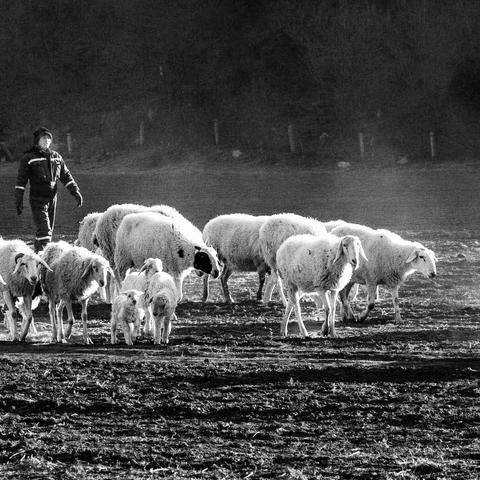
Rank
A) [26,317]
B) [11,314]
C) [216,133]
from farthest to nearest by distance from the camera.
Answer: [216,133] → [11,314] → [26,317]

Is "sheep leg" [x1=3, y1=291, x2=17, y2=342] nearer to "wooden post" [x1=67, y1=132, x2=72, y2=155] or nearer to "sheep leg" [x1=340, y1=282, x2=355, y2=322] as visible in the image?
"sheep leg" [x1=340, y1=282, x2=355, y2=322]

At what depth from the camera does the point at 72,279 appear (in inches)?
588

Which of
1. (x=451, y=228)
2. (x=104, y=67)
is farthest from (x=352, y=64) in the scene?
(x=451, y=228)

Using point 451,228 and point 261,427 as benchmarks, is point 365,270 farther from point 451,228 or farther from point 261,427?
point 451,228

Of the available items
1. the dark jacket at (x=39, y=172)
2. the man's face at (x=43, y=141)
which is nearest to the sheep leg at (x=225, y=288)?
the dark jacket at (x=39, y=172)

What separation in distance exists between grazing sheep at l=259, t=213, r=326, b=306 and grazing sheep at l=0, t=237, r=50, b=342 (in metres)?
4.71

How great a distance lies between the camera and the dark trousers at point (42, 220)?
18.4 metres

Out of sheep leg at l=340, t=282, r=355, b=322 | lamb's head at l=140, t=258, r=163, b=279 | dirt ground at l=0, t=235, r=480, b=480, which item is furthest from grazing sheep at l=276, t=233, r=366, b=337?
lamb's head at l=140, t=258, r=163, b=279

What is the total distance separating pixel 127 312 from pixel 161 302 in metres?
0.41

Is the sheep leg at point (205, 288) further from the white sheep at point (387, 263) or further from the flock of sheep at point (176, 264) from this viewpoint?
the white sheep at point (387, 263)

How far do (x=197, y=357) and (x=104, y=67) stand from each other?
53775mm

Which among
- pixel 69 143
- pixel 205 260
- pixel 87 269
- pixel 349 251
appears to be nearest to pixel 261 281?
pixel 205 260

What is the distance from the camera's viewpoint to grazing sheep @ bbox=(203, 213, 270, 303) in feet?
64.5

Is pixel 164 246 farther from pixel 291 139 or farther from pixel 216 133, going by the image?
pixel 216 133
